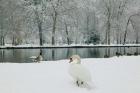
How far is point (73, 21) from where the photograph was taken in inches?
2283

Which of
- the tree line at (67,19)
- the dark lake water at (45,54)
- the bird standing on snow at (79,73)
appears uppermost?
the tree line at (67,19)

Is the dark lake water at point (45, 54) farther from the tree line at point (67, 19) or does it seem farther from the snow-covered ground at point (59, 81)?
the snow-covered ground at point (59, 81)

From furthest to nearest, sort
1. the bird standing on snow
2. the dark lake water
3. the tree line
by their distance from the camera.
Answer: the tree line, the dark lake water, the bird standing on snow

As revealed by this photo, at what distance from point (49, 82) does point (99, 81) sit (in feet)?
5.39

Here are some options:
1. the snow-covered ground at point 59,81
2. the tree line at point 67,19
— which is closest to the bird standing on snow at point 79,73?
the snow-covered ground at point 59,81

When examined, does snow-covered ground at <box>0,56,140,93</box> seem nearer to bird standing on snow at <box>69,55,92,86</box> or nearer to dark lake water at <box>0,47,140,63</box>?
bird standing on snow at <box>69,55,92,86</box>

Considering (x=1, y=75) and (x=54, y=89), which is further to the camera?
(x=1, y=75)

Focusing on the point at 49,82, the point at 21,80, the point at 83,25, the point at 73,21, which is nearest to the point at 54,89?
the point at 49,82

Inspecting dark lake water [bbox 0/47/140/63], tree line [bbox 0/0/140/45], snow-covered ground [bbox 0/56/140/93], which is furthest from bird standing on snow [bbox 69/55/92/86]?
tree line [bbox 0/0/140/45]

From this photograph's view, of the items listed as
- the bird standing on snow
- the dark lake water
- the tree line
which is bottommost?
the dark lake water

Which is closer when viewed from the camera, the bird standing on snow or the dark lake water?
the bird standing on snow

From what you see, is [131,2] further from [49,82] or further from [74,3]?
[49,82]

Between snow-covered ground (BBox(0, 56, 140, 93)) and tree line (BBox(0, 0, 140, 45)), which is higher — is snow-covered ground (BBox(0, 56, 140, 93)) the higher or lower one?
the lower one

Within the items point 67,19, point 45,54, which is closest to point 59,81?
point 45,54
